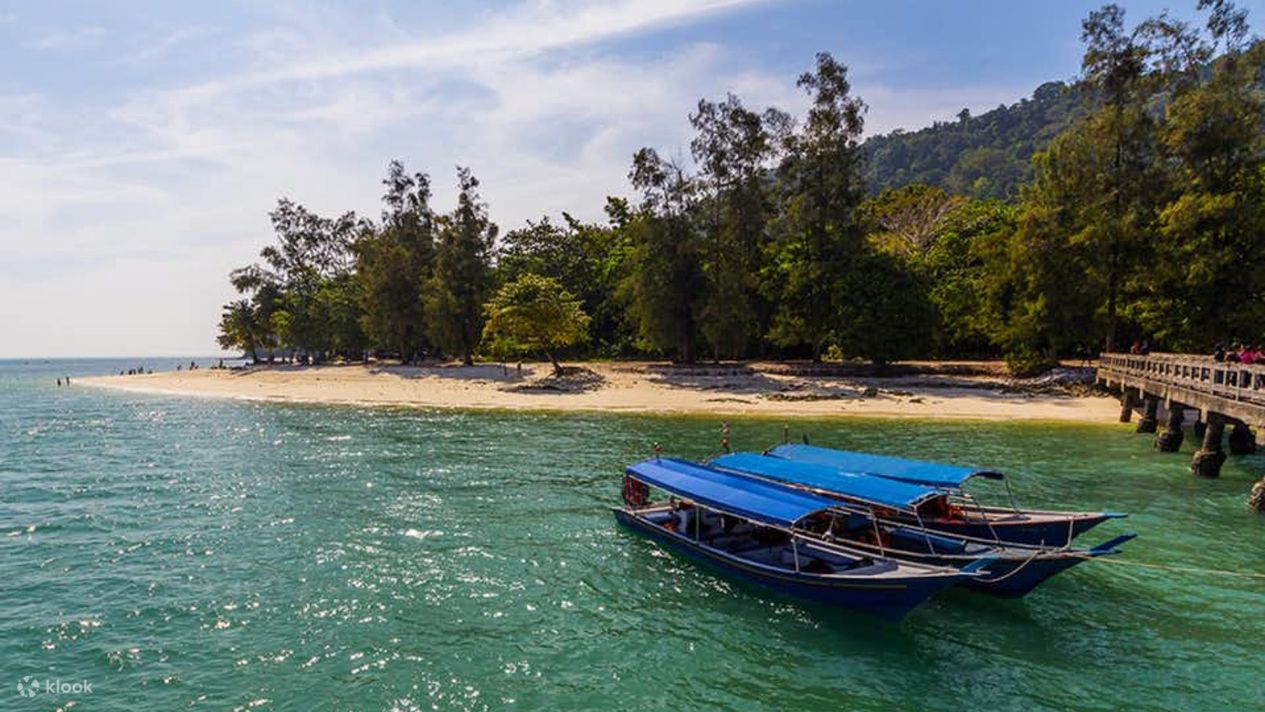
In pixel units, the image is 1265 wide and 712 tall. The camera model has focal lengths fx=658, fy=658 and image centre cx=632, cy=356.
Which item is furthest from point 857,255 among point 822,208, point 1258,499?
point 1258,499

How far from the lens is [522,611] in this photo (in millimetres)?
16719

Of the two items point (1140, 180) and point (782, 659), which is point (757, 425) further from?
point (1140, 180)

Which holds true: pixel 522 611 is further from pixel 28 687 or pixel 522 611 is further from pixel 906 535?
pixel 906 535

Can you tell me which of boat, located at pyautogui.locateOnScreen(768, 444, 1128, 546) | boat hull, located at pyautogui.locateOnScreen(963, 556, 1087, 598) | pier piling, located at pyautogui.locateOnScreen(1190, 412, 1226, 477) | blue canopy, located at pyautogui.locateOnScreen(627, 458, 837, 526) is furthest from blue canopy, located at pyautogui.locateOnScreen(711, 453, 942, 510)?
pier piling, located at pyautogui.locateOnScreen(1190, 412, 1226, 477)

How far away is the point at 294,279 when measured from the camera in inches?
4373

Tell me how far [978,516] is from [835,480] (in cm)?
458

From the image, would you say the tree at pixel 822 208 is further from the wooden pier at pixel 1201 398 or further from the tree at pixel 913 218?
the wooden pier at pixel 1201 398

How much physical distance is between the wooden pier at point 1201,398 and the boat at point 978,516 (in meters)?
9.97

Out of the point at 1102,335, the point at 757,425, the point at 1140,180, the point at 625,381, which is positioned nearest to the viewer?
the point at 757,425

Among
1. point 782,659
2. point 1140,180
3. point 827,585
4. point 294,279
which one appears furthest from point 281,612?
point 294,279

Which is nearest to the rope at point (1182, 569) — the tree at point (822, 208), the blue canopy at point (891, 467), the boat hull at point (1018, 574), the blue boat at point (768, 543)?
the boat hull at point (1018, 574)

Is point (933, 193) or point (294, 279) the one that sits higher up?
point (933, 193)

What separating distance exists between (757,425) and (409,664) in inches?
1343

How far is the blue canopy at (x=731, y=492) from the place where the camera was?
17016 millimetres
